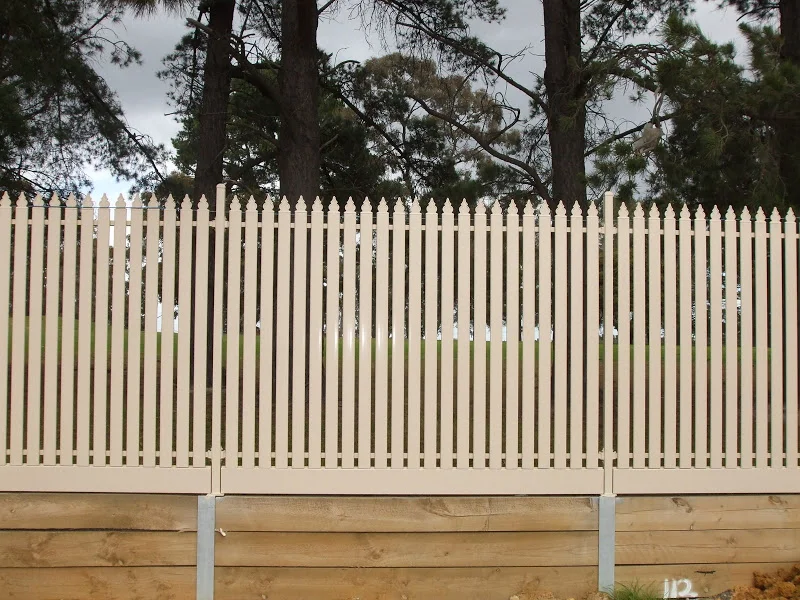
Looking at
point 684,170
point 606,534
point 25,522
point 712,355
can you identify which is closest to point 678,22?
point 684,170

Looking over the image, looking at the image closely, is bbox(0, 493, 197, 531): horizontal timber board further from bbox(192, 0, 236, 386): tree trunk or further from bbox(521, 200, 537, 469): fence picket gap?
bbox(192, 0, 236, 386): tree trunk

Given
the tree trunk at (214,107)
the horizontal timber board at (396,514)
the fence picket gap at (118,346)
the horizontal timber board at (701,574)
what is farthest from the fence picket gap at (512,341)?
the tree trunk at (214,107)

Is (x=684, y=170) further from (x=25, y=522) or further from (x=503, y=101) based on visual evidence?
(x=25, y=522)

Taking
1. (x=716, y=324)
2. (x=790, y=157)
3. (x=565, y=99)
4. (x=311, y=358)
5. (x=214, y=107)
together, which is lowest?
(x=311, y=358)

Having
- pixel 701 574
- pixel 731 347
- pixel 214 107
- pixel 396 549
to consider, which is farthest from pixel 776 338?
pixel 214 107

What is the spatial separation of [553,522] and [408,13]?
671 centimetres

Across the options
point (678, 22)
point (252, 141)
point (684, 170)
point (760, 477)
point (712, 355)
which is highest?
point (252, 141)

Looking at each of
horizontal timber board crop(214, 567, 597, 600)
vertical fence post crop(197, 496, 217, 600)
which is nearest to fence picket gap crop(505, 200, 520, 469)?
horizontal timber board crop(214, 567, 597, 600)

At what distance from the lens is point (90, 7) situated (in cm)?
965

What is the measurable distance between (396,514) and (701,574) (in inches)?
76.7

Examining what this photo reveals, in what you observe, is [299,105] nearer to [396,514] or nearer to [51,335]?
[51,335]

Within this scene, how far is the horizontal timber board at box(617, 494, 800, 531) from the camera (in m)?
4.63

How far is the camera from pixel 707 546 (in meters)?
4.68

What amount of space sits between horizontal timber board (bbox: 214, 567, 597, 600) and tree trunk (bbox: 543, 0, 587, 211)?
3741 mm
